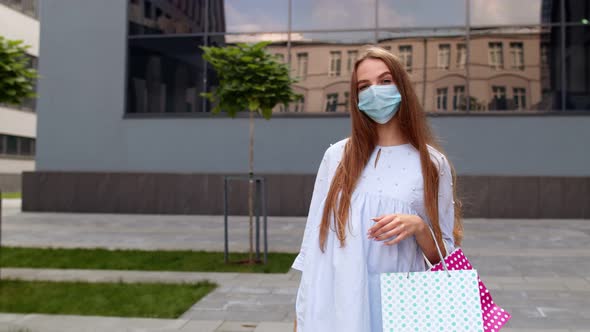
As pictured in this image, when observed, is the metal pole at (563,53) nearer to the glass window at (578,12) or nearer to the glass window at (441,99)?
the glass window at (578,12)

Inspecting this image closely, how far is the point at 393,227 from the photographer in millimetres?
1809

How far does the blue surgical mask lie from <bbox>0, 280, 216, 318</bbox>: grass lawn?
13.3 feet

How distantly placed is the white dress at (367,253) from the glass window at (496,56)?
14.1 meters

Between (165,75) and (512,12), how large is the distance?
9.88 meters

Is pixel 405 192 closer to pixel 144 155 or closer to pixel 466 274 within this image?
pixel 466 274

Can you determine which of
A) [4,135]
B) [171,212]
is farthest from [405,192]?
[4,135]

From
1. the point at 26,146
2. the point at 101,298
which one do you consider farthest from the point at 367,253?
the point at 26,146

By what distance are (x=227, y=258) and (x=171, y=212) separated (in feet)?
27.6

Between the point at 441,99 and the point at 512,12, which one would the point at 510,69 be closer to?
the point at 512,12

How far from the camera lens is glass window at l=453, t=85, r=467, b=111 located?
15.4 metres

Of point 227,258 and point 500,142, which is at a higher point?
point 500,142

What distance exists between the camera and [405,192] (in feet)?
6.61

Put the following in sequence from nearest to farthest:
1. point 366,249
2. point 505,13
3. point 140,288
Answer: point 366,249, point 140,288, point 505,13

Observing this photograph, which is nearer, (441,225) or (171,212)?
(441,225)
